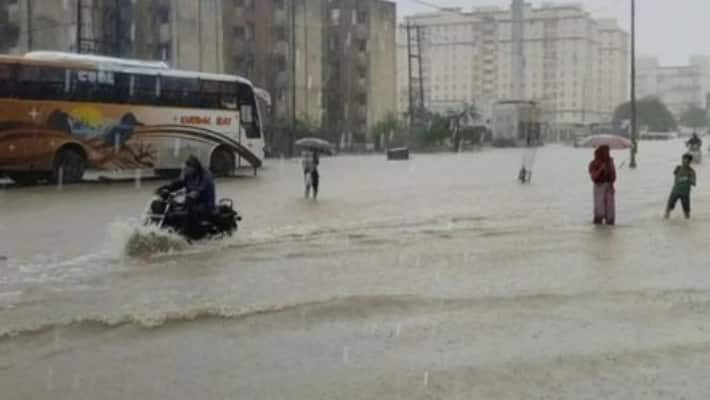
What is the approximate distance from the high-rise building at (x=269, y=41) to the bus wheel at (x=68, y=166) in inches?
591

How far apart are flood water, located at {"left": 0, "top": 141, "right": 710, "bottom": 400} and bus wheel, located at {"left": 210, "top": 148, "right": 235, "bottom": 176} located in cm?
1331

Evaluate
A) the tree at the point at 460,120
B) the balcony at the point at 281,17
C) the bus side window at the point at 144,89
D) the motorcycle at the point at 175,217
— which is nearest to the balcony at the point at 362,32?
the balcony at the point at 281,17

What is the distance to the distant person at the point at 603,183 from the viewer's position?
48.0ft

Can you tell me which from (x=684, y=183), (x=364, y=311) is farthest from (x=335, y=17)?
(x=364, y=311)

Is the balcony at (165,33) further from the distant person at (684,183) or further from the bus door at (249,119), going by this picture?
the distant person at (684,183)

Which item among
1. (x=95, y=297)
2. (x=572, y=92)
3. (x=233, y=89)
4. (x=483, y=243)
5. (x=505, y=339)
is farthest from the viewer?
(x=572, y=92)

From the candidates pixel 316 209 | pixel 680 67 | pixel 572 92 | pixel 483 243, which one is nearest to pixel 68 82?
pixel 316 209

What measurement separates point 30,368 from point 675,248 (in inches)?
342

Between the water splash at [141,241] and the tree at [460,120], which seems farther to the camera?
the tree at [460,120]

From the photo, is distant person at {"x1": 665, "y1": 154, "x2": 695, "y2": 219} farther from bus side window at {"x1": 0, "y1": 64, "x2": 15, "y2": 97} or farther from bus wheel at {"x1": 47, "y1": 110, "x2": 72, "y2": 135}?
bus side window at {"x1": 0, "y1": 64, "x2": 15, "y2": 97}

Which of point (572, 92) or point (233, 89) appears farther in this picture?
point (572, 92)

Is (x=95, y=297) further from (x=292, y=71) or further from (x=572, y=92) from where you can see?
(x=572, y=92)

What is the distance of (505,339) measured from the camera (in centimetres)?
Result: 674

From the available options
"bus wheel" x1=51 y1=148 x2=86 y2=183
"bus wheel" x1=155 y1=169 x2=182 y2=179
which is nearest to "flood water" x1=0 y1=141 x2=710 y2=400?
"bus wheel" x1=51 y1=148 x2=86 y2=183
